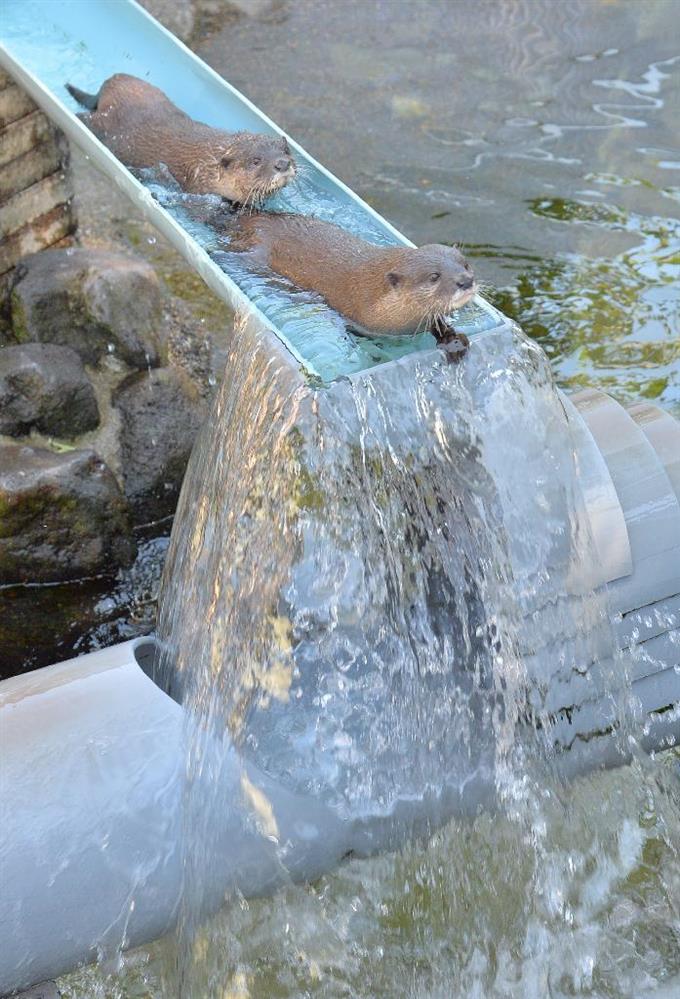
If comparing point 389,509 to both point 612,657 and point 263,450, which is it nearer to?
point 263,450

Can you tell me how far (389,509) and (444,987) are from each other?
3.12 feet

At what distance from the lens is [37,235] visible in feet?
13.8

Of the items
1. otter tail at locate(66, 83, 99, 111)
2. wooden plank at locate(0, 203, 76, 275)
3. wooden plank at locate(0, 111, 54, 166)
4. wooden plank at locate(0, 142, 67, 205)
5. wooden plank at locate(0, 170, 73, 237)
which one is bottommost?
wooden plank at locate(0, 203, 76, 275)

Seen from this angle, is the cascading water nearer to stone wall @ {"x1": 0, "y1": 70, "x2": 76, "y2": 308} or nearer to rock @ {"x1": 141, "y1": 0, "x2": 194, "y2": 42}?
stone wall @ {"x1": 0, "y1": 70, "x2": 76, "y2": 308}

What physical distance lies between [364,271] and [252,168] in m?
0.61

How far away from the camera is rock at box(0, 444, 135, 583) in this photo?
3410 millimetres

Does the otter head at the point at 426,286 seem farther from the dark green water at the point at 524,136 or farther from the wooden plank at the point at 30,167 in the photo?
the wooden plank at the point at 30,167

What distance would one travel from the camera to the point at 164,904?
2.29 m

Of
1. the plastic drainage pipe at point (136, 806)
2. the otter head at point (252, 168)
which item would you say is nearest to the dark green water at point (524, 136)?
the otter head at point (252, 168)

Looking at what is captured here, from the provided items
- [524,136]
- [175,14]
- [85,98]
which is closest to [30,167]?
[85,98]

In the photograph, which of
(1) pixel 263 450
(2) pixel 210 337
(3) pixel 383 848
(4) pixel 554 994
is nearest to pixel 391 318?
(1) pixel 263 450

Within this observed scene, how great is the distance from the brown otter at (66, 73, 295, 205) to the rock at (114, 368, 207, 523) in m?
0.70

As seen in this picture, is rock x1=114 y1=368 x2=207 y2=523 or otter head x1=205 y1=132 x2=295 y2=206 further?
rock x1=114 y1=368 x2=207 y2=523

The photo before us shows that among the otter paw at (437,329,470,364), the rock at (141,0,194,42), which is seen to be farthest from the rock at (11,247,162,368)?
the rock at (141,0,194,42)
